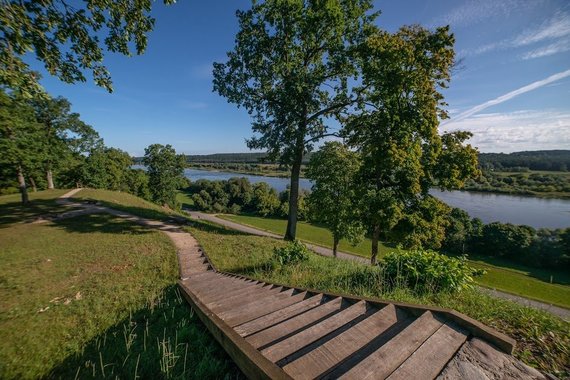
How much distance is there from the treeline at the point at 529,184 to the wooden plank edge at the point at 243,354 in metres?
118

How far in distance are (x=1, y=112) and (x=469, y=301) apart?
25.4 metres

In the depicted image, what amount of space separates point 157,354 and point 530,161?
Result: 177 meters

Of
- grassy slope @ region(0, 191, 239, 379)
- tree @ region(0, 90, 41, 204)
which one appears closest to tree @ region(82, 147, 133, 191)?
tree @ region(0, 90, 41, 204)

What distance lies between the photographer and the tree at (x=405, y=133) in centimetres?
1183

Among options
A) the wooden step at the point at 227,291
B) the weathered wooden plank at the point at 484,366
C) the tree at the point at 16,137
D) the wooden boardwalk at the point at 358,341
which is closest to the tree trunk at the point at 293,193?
the wooden step at the point at 227,291

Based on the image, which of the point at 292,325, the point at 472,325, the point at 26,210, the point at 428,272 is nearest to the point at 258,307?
the point at 292,325

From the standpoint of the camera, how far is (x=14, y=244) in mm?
12766

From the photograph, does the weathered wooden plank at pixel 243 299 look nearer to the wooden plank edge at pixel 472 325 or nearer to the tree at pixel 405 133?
the wooden plank edge at pixel 472 325

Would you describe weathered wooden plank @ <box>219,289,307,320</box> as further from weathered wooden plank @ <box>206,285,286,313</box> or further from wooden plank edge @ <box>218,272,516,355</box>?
wooden plank edge @ <box>218,272,516,355</box>

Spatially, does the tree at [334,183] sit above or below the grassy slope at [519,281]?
above

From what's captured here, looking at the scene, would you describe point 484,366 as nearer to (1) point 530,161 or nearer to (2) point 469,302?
(2) point 469,302

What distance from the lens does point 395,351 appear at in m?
2.53

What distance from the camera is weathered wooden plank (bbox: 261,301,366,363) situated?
2.63 metres

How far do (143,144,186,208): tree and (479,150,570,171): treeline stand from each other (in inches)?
5281
